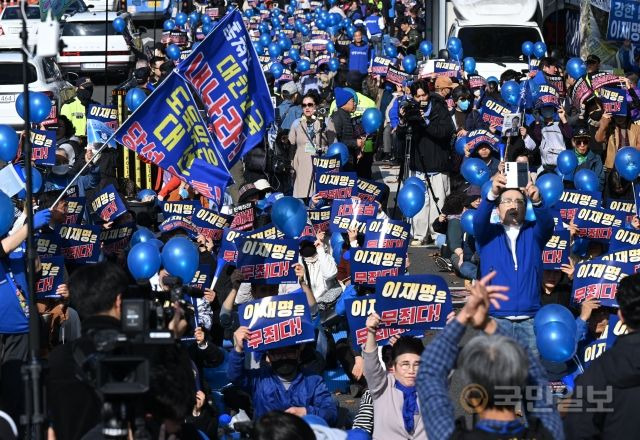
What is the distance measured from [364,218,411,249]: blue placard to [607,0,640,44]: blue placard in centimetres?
1220

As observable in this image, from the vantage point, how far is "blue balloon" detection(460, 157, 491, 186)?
13961mm

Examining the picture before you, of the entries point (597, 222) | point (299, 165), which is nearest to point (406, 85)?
point (299, 165)

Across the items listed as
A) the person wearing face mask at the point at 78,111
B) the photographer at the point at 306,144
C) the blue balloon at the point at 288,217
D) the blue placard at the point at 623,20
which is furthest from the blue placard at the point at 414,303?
the blue placard at the point at 623,20

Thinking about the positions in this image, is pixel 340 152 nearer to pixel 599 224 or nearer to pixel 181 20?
pixel 599 224

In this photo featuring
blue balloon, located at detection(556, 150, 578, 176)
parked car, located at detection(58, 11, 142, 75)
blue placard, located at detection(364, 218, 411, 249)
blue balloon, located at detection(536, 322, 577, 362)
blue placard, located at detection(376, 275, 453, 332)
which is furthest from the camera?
parked car, located at detection(58, 11, 142, 75)

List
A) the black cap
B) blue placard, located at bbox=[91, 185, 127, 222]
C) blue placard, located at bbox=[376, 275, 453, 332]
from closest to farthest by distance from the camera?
blue placard, located at bbox=[376, 275, 453, 332]
blue placard, located at bbox=[91, 185, 127, 222]
the black cap

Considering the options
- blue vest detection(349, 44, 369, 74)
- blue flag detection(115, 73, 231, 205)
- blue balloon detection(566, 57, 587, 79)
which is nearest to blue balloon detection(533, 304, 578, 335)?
blue flag detection(115, 73, 231, 205)

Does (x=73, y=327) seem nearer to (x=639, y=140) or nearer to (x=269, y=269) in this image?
(x=269, y=269)

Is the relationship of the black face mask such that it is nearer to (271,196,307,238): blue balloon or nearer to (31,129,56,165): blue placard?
(271,196,307,238): blue balloon

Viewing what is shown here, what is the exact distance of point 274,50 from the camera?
31.5 m

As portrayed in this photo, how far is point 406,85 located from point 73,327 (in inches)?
493

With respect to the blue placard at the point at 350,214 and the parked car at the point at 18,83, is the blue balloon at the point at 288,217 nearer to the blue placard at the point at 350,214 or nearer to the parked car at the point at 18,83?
the blue placard at the point at 350,214

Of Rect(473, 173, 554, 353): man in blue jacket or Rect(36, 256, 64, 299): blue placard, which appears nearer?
Rect(473, 173, 554, 353): man in blue jacket

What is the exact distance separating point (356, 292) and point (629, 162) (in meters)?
3.57
